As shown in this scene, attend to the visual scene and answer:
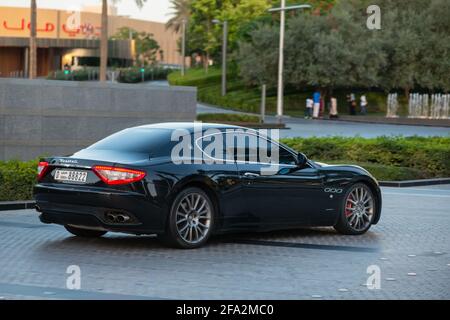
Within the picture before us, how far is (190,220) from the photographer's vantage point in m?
12.4

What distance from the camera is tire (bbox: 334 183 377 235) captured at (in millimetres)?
14211

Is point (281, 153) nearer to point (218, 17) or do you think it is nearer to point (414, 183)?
point (414, 183)

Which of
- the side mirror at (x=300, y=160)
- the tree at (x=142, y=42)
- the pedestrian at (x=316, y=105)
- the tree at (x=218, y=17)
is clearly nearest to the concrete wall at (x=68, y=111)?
the side mirror at (x=300, y=160)

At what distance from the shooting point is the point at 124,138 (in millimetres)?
13062

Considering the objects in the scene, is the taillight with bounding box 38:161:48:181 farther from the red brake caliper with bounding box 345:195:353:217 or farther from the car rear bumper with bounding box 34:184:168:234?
the red brake caliper with bounding box 345:195:353:217

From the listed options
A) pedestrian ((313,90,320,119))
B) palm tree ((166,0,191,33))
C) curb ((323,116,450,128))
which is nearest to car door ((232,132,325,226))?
curb ((323,116,450,128))

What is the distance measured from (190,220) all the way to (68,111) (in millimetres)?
14598

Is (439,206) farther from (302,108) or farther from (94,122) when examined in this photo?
(302,108)

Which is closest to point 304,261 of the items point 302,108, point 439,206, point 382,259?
point 382,259

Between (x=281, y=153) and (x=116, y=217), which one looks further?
(x=281, y=153)

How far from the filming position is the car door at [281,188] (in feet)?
43.0

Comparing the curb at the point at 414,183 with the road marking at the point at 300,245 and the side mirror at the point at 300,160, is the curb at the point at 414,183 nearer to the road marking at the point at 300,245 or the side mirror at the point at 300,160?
the side mirror at the point at 300,160

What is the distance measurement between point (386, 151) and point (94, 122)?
7.01 m

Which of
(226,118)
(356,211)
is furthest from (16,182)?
(226,118)
